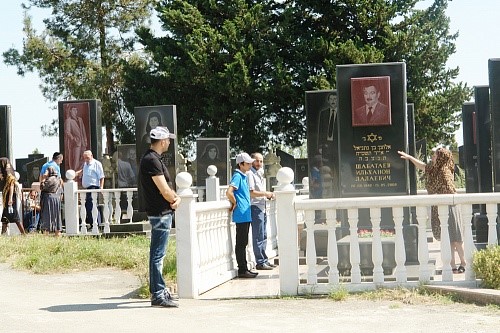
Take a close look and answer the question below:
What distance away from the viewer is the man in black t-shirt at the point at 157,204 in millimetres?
9945

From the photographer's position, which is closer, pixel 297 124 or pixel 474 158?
pixel 474 158

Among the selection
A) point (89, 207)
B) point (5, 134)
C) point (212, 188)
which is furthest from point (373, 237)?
point (5, 134)

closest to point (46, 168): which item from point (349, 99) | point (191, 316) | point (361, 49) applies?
point (349, 99)

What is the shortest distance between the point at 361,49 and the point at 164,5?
425 inches

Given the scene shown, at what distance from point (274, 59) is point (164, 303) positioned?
3417 centimetres

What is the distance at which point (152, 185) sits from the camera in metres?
10.0

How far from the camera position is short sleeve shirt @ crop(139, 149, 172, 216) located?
996 cm

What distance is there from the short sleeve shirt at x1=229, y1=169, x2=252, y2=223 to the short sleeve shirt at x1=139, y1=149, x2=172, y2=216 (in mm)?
3142

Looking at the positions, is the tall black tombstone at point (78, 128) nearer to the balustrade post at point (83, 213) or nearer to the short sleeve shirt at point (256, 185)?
the balustrade post at point (83, 213)

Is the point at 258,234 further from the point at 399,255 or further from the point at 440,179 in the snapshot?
the point at 399,255

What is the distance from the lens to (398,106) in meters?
13.6

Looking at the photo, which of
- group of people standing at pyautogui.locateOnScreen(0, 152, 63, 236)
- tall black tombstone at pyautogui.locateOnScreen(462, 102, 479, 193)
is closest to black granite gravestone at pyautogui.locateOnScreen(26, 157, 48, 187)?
group of people standing at pyautogui.locateOnScreen(0, 152, 63, 236)

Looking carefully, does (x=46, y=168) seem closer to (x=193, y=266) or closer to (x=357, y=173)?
(x=357, y=173)

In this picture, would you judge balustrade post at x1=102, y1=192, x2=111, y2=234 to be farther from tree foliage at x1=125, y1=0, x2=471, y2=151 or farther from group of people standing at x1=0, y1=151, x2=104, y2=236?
tree foliage at x1=125, y1=0, x2=471, y2=151
